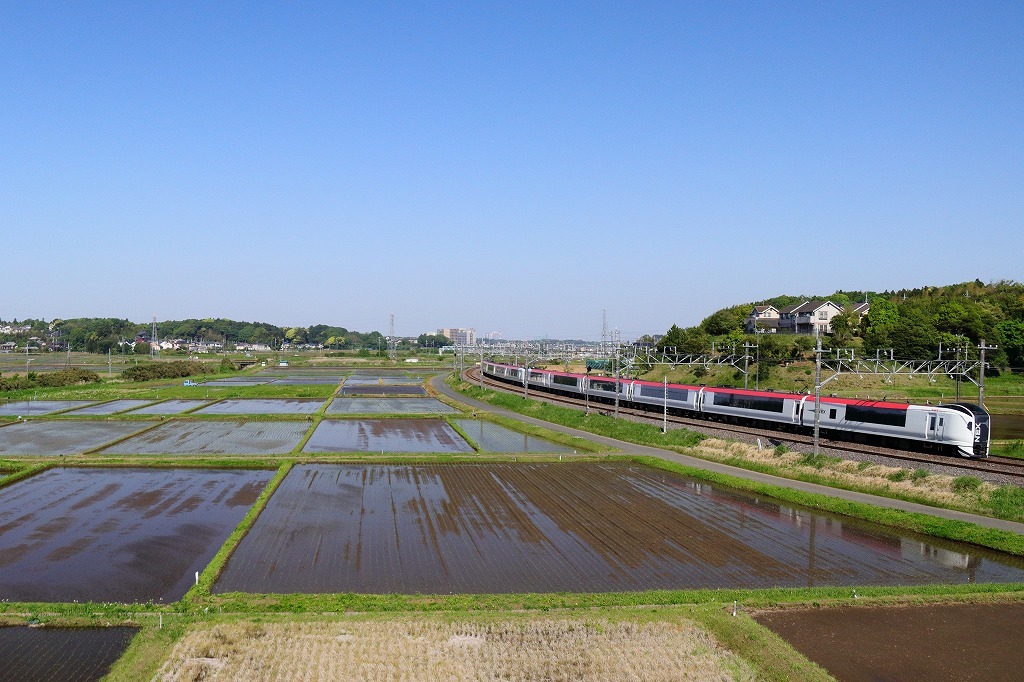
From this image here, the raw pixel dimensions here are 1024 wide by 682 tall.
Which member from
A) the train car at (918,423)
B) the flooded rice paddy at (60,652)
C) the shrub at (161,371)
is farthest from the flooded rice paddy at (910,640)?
the shrub at (161,371)

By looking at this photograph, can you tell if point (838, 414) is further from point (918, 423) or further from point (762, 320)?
point (762, 320)

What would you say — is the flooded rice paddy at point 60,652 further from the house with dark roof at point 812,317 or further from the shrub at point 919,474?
the house with dark roof at point 812,317

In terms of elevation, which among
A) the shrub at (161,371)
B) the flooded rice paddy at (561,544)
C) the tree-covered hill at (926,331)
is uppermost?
the tree-covered hill at (926,331)

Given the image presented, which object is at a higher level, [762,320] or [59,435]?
[762,320]

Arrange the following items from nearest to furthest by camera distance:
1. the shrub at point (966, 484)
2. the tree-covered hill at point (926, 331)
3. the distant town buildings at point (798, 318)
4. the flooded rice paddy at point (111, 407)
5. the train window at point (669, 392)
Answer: the shrub at point (966, 484)
the train window at point (669, 392)
the flooded rice paddy at point (111, 407)
the tree-covered hill at point (926, 331)
the distant town buildings at point (798, 318)

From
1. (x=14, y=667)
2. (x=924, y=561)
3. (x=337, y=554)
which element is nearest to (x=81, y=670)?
(x=14, y=667)

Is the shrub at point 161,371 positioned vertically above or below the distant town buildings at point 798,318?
below

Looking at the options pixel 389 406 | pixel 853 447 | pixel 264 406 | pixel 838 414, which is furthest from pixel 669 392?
pixel 264 406
